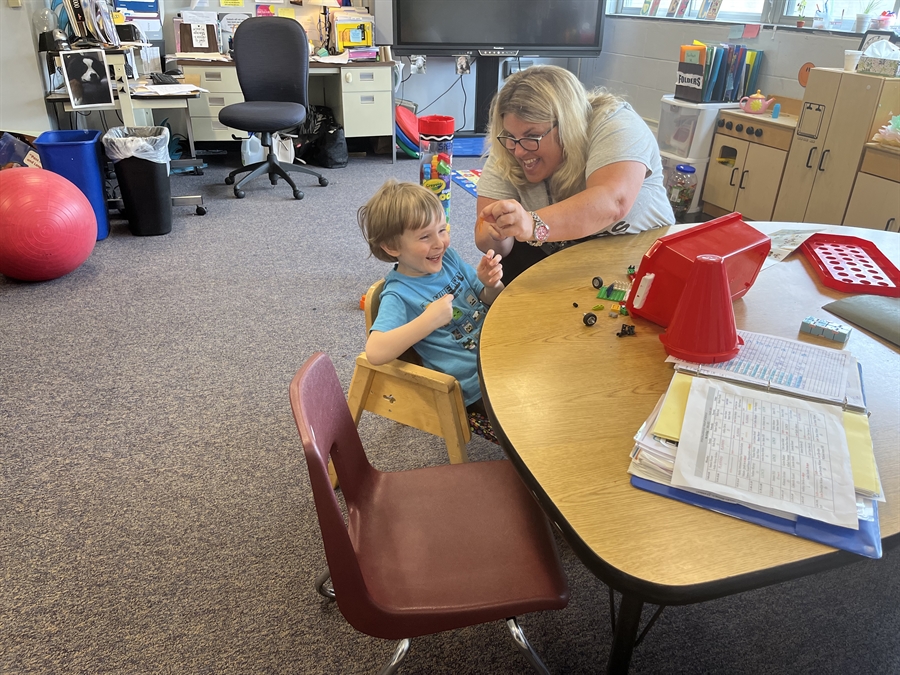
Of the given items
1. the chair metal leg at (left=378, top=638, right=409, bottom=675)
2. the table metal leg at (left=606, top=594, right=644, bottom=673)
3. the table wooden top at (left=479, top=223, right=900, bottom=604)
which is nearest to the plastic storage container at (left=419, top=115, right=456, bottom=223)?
the table wooden top at (left=479, top=223, right=900, bottom=604)

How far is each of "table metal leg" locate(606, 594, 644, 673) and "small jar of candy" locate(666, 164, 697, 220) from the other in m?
3.55

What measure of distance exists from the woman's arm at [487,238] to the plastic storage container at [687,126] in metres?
2.54

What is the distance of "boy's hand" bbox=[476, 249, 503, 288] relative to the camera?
57.9 inches

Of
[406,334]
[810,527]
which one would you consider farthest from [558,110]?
[810,527]

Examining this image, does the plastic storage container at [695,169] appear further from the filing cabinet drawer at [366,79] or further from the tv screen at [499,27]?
the filing cabinet drawer at [366,79]

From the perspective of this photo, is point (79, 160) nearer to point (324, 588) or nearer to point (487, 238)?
point (487, 238)

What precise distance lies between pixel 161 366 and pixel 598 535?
Answer: 202cm

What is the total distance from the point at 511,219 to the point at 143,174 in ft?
8.84

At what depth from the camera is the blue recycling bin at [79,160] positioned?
3.15 metres

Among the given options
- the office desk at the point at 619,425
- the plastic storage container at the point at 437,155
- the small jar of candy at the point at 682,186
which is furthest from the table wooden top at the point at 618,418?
the small jar of candy at the point at 682,186

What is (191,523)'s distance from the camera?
5.48ft

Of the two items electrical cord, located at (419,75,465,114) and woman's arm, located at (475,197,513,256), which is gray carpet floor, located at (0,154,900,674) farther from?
electrical cord, located at (419,75,465,114)

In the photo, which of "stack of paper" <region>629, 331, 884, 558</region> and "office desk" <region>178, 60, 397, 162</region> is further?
"office desk" <region>178, 60, 397, 162</region>

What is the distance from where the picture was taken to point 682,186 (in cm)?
393
